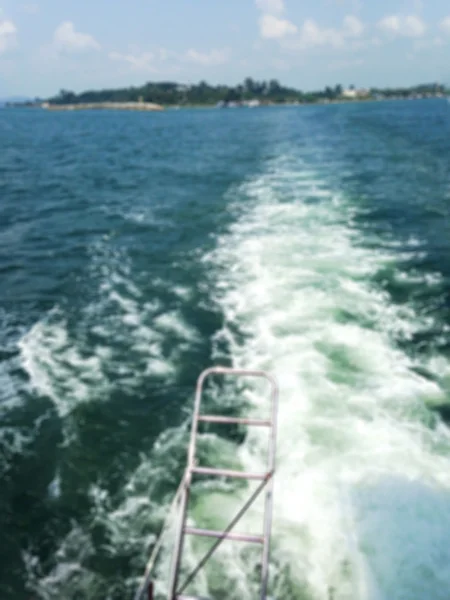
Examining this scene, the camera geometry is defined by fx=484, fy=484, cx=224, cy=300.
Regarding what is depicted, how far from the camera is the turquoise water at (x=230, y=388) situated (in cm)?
588

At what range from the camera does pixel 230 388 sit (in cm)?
910

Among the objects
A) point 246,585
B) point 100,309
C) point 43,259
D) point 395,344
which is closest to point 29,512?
point 246,585

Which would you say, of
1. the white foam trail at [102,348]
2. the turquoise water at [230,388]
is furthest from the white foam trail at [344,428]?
the white foam trail at [102,348]

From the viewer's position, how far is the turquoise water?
231 inches

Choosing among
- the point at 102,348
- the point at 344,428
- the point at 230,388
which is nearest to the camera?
the point at 344,428

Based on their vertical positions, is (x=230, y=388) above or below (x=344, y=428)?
below

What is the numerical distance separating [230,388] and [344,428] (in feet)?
7.52

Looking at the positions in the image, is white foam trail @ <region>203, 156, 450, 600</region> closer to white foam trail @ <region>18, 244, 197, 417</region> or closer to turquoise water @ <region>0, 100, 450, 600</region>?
turquoise water @ <region>0, 100, 450, 600</region>

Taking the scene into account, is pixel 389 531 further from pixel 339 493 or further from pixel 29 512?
pixel 29 512

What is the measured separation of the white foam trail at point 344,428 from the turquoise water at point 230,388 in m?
0.03

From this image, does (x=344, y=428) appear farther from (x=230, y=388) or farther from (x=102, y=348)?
(x=102, y=348)

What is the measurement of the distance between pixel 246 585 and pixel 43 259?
1288cm

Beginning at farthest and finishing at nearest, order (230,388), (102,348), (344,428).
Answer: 1. (102,348)
2. (230,388)
3. (344,428)

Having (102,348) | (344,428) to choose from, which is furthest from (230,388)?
(102,348)
